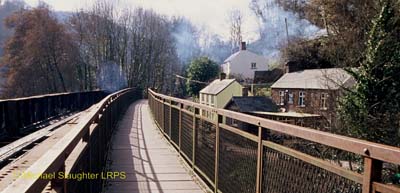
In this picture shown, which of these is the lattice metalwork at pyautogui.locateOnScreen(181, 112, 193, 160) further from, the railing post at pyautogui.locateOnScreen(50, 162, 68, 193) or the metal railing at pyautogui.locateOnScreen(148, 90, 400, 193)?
the railing post at pyautogui.locateOnScreen(50, 162, 68, 193)

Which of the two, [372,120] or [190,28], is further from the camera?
[190,28]

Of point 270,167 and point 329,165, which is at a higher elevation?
point 329,165

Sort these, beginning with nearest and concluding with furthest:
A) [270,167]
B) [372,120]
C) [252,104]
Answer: [270,167], [372,120], [252,104]

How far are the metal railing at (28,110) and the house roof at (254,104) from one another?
19740 millimetres

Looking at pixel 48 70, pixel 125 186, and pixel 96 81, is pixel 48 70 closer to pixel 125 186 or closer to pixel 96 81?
pixel 96 81

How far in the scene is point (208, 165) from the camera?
5.11 m

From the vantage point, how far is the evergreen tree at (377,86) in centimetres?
1506

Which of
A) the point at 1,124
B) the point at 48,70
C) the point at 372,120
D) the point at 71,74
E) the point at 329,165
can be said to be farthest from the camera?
the point at 71,74

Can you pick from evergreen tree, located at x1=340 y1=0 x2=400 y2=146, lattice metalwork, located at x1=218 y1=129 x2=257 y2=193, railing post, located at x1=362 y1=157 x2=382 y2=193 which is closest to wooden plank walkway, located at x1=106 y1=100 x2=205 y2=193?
lattice metalwork, located at x1=218 y1=129 x2=257 y2=193

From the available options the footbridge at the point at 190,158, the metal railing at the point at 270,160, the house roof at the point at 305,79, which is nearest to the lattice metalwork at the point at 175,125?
the footbridge at the point at 190,158

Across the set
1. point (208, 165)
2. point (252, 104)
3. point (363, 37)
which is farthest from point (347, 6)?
point (208, 165)

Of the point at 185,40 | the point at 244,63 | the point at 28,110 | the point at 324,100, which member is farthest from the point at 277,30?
the point at 28,110

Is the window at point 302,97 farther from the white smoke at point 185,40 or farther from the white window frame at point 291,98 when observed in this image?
the white smoke at point 185,40

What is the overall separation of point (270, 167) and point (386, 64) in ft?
46.5
